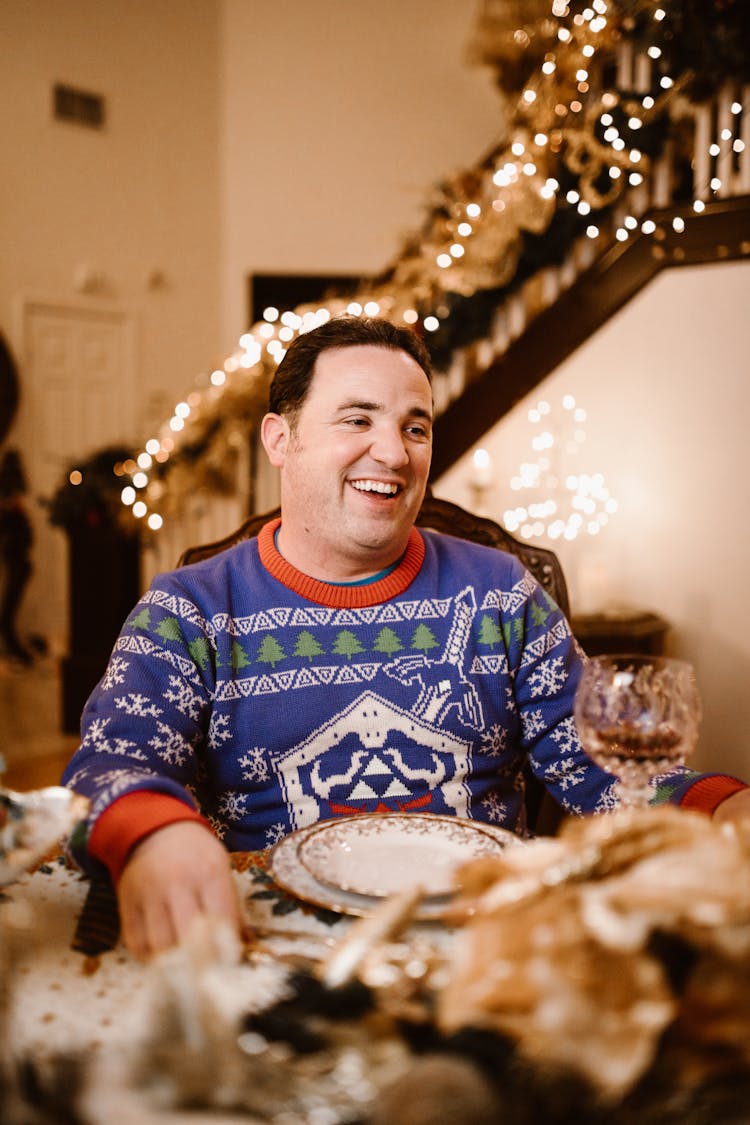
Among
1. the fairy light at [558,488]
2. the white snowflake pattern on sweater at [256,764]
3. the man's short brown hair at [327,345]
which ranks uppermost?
the man's short brown hair at [327,345]

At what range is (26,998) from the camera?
0.74 meters

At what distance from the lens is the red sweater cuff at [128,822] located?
884 mm

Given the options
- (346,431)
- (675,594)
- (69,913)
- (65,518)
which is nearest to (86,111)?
(65,518)

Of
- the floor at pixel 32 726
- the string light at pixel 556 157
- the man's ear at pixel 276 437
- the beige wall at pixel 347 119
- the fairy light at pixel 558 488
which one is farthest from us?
the beige wall at pixel 347 119

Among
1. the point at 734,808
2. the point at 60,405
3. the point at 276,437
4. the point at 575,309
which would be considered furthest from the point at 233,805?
the point at 60,405

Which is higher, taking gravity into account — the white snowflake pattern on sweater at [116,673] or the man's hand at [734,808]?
the white snowflake pattern on sweater at [116,673]

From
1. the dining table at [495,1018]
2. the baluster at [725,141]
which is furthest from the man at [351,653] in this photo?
the baluster at [725,141]

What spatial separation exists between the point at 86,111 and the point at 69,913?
744cm

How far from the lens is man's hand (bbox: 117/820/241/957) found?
800 millimetres

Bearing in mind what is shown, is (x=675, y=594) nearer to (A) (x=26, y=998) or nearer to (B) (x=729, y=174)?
(B) (x=729, y=174)

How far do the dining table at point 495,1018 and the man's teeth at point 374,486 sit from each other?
37.2 inches

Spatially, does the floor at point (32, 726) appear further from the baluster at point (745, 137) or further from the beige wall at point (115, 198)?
the baluster at point (745, 137)

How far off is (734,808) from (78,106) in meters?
7.46

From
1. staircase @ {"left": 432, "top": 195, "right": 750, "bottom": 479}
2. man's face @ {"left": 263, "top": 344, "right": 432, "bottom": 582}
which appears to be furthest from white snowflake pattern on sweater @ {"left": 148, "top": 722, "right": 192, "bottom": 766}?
staircase @ {"left": 432, "top": 195, "right": 750, "bottom": 479}
